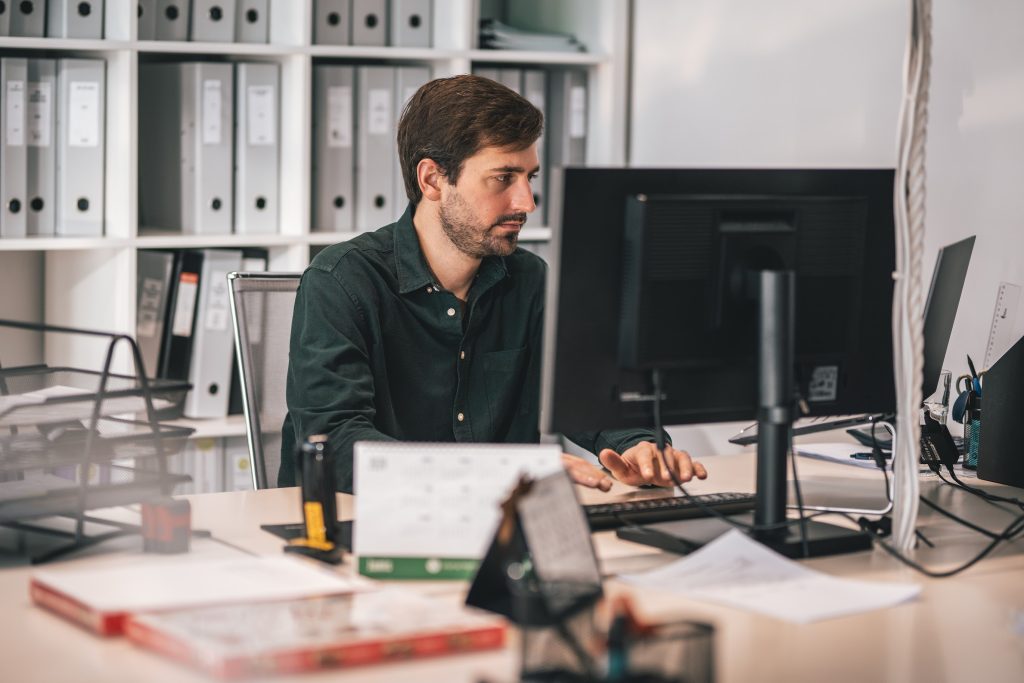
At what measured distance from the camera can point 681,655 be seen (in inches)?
37.2

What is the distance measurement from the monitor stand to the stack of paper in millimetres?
1842

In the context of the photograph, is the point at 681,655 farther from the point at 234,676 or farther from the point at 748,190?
the point at 748,190

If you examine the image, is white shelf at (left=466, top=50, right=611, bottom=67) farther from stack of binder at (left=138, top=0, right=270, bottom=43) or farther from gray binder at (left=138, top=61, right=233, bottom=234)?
gray binder at (left=138, top=61, right=233, bottom=234)

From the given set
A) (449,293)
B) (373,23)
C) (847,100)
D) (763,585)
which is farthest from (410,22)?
(763,585)

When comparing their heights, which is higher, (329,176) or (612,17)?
(612,17)

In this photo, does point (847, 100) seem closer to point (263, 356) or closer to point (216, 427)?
point (263, 356)

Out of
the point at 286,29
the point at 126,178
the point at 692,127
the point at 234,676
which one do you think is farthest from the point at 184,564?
the point at 692,127

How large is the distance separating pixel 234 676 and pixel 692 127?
2390mm

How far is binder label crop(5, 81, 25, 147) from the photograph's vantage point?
8.77ft

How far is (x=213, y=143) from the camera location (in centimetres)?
289

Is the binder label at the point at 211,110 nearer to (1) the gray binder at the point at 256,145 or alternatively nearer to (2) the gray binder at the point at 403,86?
(1) the gray binder at the point at 256,145

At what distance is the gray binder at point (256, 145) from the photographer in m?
2.92

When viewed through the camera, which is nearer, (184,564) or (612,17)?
(184,564)

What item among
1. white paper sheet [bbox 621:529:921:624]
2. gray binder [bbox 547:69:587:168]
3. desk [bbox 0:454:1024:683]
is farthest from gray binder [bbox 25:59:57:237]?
white paper sheet [bbox 621:529:921:624]
